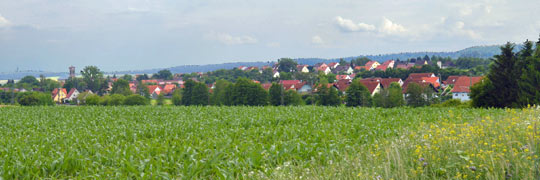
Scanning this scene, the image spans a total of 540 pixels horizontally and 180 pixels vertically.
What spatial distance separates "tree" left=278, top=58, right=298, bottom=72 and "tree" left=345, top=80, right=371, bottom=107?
120 metres

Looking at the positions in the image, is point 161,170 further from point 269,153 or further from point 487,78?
point 487,78

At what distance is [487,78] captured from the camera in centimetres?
3719

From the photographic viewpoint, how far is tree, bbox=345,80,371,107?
2689 inches

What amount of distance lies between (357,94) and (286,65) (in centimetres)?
12182

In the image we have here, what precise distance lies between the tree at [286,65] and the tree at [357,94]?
393 ft

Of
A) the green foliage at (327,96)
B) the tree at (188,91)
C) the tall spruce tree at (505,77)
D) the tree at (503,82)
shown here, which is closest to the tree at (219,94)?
the tree at (188,91)

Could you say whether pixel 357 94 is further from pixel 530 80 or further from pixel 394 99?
pixel 530 80

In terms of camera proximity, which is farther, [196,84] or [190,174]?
[196,84]

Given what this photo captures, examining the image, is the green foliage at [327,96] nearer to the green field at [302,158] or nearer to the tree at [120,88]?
the tree at [120,88]

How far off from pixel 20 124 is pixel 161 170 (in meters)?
12.2

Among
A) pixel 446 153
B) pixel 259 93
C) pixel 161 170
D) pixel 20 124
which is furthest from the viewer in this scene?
pixel 259 93

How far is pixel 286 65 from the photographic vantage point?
190m

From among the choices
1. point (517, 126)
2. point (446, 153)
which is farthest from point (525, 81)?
point (446, 153)

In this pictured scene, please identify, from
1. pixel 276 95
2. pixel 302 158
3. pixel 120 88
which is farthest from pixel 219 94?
pixel 302 158
